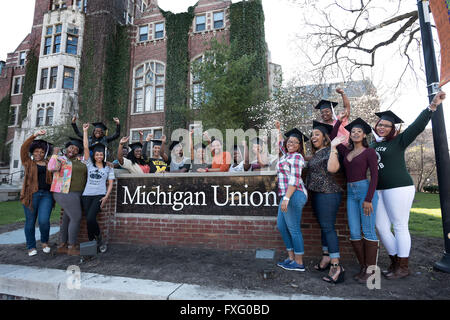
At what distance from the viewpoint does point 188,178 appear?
4.52 m

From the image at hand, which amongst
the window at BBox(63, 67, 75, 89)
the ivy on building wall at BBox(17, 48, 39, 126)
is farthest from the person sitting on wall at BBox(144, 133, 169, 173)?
the ivy on building wall at BBox(17, 48, 39, 126)

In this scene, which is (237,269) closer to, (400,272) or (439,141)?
(400,272)

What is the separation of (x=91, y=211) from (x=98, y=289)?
1.70 m

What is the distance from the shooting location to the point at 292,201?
10.7 feet

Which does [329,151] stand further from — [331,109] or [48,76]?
[48,76]

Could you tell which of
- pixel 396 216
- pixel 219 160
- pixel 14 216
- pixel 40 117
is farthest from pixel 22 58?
pixel 396 216

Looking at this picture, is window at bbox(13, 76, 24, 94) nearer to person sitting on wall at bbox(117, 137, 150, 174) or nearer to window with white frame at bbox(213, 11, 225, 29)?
Answer: window with white frame at bbox(213, 11, 225, 29)

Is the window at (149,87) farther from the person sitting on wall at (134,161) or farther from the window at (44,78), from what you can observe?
the person sitting on wall at (134,161)

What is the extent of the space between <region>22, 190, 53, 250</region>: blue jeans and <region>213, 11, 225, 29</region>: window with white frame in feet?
60.3

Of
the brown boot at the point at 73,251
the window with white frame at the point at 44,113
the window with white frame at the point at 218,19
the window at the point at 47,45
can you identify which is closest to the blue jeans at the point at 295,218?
the brown boot at the point at 73,251

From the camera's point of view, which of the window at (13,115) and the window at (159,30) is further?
the window at (13,115)

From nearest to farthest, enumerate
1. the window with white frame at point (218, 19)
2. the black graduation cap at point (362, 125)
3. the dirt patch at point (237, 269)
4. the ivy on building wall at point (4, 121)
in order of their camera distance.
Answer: the dirt patch at point (237, 269) < the black graduation cap at point (362, 125) < the window with white frame at point (218, 19) < the ivy on building wall at point (4, 121)

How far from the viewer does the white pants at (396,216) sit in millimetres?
3027

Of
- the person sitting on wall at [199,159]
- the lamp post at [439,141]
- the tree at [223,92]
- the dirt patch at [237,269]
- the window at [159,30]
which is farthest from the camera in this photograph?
the window at [159,30]
